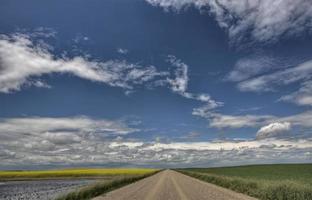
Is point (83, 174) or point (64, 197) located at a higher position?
point (83, 174)

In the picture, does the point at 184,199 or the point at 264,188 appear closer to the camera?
the point at 184,199

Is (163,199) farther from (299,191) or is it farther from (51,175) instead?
(51,175)

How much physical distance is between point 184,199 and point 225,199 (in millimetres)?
2736

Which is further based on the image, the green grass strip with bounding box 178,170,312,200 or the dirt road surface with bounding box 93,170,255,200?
the dirt road surface with bounding box 93,170,255,200

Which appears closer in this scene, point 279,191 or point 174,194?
point 279,191

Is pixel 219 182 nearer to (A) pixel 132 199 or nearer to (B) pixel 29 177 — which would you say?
(A) pixel 132 199

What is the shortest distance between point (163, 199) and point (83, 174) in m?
89.0

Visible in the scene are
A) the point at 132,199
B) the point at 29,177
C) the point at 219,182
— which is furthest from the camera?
the point at 29,177

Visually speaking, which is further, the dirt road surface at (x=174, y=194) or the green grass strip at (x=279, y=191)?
the dirt road surface at (x=174, y=194)

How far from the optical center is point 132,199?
83.3 ft

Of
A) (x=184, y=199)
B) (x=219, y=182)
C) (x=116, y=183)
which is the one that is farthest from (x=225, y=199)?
(x=116, y=183)

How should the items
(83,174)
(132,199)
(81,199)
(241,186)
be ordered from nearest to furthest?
(132,199)
(81,199)
(241,186)
(83,174)

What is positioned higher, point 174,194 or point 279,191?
point 174,194

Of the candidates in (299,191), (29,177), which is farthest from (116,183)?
(29,177)
